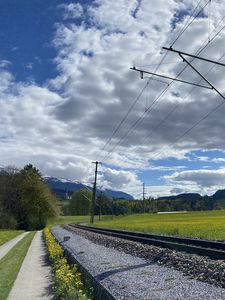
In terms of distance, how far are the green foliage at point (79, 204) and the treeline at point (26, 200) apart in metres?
88.9

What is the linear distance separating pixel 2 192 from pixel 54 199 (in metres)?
11.9

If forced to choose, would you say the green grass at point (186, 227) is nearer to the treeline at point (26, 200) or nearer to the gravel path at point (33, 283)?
the gravel path at point (33, 283)

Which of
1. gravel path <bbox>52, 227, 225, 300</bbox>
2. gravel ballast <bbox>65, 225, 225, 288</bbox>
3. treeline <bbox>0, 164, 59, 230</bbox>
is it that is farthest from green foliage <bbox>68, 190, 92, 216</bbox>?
gravel path <bbox>52, 227, 225, 300</bbox>

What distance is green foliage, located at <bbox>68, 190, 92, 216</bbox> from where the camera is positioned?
7308 inches

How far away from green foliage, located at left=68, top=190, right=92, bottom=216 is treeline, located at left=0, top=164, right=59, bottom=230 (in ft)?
292

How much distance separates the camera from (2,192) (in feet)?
306

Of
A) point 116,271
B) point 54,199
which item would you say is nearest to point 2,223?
point 54,199

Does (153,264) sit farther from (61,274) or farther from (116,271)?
(61,274)

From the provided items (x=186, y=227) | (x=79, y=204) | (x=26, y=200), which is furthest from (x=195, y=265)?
(x=79, y=204)

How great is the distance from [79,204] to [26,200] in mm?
98290

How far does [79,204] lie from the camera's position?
189750mm

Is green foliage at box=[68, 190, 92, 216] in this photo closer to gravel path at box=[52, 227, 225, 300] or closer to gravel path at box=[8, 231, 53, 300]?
gravel path at box=[8, 231, 53, 300]

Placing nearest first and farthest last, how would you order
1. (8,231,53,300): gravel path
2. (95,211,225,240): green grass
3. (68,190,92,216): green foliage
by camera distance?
1. (8,231,53,300): gravel path
2. (95,211,225,240): green grass
3. (68,190,92,216): green foliage

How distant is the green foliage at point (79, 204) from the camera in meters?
186
